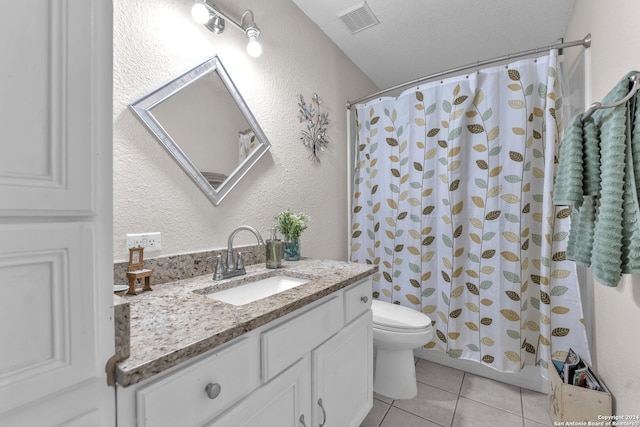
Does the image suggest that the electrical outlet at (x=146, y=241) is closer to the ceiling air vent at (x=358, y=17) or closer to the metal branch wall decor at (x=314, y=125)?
the metal branch wall decor at (x=314, y=125)

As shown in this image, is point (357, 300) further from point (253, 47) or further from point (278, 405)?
point (253, 47)

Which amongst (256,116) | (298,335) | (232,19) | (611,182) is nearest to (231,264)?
(298,335)

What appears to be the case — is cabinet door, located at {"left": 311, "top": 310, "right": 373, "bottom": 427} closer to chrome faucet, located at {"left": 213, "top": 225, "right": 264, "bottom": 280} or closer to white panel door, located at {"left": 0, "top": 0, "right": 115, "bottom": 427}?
chrome faucet, located at {"left": 213, "top": 225, "right": 264, "bottom": 280}

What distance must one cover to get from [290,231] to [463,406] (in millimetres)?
1457

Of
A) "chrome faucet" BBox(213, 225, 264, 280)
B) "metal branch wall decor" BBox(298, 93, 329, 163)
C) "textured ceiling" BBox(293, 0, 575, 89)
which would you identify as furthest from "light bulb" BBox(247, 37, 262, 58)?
"chrome faucet" BBox(213, 225, 264, 280)

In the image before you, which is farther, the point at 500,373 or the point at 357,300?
the point at 500,373

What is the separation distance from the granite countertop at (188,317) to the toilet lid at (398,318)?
58cm

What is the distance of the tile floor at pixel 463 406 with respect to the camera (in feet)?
4.98

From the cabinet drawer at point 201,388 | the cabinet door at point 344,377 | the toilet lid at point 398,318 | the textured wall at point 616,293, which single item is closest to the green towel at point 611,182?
the textured wall at point 616,293

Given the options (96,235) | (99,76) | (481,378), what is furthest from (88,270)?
(481,378)

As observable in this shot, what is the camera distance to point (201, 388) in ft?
2.15

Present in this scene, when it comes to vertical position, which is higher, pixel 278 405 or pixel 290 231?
pixel 290 231

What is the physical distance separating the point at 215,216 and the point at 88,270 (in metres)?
0.91

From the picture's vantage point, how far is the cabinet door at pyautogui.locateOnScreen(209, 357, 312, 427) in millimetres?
746
